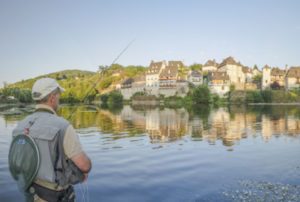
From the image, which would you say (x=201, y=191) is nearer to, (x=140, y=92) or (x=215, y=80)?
(x=215, y=80)

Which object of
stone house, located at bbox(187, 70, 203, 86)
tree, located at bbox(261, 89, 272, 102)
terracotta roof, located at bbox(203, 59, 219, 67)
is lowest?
tree, located at bbox(261, 89, 272, 102)

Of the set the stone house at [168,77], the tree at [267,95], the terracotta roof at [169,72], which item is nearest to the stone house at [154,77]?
the stone house at [168,77]

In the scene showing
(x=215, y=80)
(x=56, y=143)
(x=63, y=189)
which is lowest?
(x=63, y=189)

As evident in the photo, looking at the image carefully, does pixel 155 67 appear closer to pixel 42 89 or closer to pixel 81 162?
pixel 42 89

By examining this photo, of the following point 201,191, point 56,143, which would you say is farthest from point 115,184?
point 56,143

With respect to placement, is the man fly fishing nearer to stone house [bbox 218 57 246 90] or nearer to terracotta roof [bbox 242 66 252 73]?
stone house [bbox 218 57 246 90]

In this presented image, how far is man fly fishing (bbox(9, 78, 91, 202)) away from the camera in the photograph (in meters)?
3.51

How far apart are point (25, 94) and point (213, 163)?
467ft

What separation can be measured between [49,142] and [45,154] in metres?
0.19

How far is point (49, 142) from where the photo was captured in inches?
141

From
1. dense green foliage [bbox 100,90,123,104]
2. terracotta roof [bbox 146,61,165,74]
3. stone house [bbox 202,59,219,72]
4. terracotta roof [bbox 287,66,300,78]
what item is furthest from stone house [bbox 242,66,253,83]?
dense green foliage [bbox 100,90,123,104]

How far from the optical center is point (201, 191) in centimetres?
849

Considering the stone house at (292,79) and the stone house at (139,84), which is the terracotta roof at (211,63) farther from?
the stone house at (292,79)

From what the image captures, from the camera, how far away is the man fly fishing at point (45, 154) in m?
3.51
